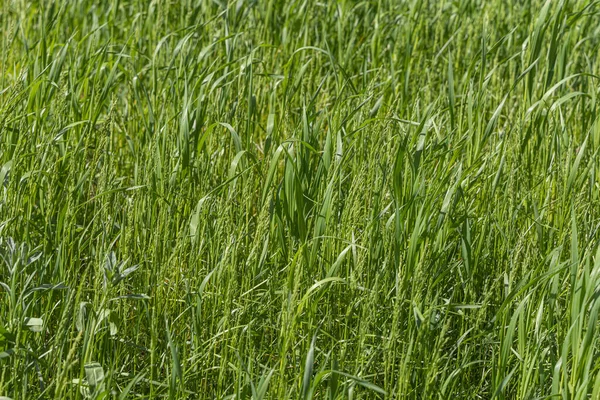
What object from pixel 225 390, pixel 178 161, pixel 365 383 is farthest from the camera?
pixel 178 161

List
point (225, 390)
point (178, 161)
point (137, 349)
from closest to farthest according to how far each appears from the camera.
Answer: point (225, 390) → point (137, 349) → point (178, 161)

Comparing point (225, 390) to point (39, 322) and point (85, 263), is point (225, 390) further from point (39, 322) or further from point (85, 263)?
point (85, 263)

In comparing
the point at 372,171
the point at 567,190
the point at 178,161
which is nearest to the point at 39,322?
the point at 178,161

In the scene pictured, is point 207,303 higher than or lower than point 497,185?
lower

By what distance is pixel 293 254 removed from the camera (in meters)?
2.43

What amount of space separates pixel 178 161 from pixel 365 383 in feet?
3.48

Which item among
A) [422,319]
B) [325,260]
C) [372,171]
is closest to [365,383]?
[422,319]

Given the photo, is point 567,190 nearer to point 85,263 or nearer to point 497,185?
point 497,185

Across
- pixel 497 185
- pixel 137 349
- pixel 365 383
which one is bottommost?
pixel 137 349

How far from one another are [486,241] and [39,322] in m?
1.18

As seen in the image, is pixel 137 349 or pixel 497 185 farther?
pixel 497 185

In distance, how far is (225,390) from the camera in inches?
78.7

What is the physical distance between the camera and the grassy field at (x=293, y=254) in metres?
1.93

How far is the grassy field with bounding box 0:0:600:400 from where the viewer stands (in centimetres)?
193
